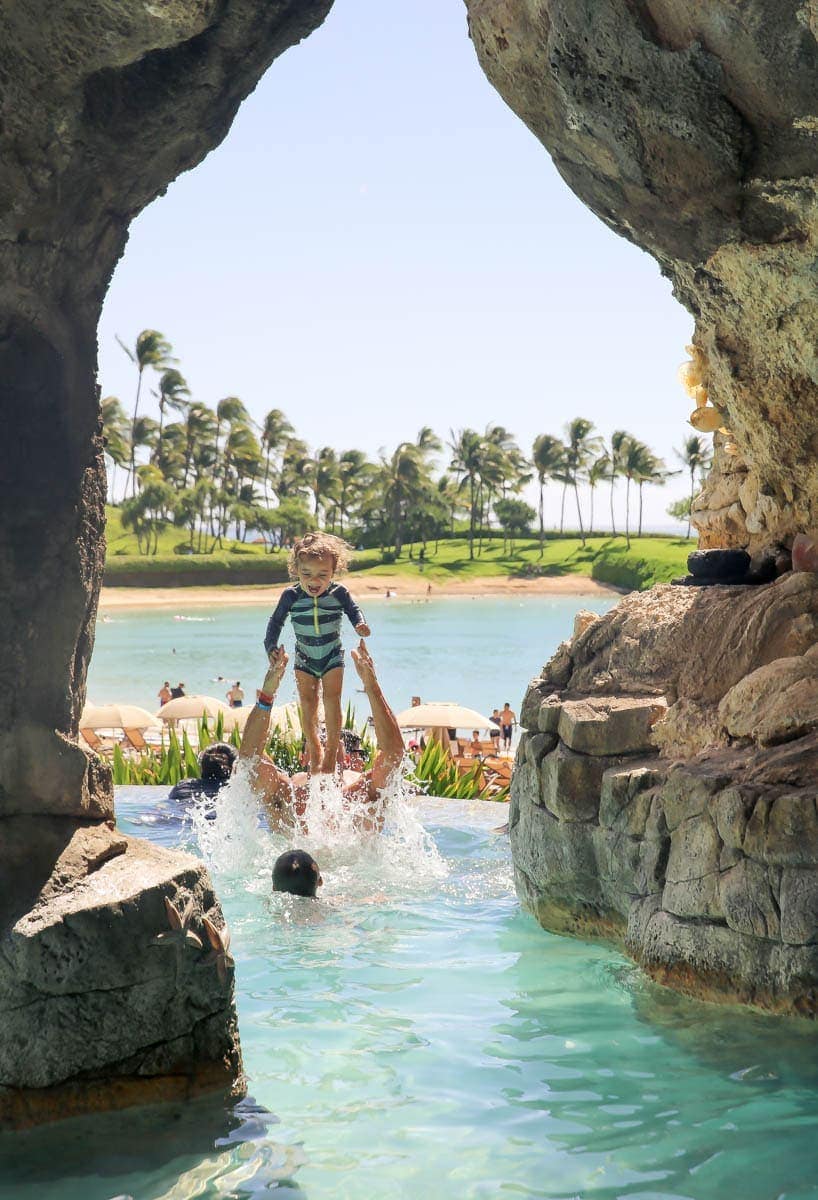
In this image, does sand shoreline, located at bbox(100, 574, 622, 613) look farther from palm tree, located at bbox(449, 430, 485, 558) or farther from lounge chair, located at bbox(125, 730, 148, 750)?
lounge chair, located at bbox(125, 730, 148, 750)

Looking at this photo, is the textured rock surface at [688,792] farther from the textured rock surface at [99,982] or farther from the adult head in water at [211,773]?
the adult head in water at [211,773]

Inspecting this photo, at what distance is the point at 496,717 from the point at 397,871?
45.4ft

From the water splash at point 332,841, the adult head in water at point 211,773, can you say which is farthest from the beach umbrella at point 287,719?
the water splash at point 332,841

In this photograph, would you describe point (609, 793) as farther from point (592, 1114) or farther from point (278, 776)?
point (278, 776)

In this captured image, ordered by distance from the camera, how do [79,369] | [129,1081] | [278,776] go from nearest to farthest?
[129,1081] → [79,369] → [278,776]

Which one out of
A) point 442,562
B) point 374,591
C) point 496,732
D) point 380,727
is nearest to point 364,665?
point 380,727

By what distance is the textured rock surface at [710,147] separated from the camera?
4773 mm

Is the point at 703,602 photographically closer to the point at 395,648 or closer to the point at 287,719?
the point at 287,719

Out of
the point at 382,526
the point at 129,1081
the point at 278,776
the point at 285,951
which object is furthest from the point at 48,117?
the point at 382,526

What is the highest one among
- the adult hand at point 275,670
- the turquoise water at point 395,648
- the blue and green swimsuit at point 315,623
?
the blue and green swimsuit at point 315,623

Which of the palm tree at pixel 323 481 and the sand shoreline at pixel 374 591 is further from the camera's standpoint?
the palm tree at pixel 323 481

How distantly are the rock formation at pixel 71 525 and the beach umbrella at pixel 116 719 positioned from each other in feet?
49.6

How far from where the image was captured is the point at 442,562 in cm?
8075

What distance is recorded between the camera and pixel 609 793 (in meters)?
6.30
